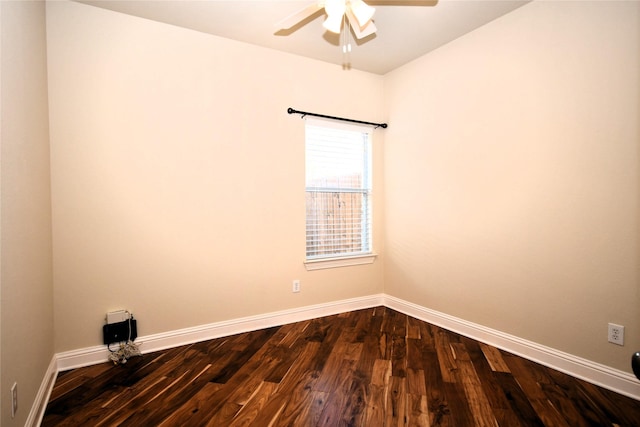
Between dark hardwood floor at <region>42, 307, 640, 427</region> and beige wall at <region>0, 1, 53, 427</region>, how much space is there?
40 cm

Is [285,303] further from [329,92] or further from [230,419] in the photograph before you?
[329,92]

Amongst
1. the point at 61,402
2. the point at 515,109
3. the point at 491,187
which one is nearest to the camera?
the point at 61,402

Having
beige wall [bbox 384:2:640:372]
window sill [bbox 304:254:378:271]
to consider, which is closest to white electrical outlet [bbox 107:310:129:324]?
window sill [bbox 304:254:378:271]

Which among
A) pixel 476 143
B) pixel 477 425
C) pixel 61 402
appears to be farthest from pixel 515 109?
pixel 61 402

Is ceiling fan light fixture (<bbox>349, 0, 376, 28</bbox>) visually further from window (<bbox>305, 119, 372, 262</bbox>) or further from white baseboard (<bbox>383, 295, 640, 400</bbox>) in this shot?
white baseboard (<bbox>383, 295, 640, 400</bbox>)

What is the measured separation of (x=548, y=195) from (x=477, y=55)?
1.35 metres

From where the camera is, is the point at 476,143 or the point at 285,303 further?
the point at 285,303

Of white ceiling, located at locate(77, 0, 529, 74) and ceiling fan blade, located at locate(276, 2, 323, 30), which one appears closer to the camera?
ceiling fan blade, located at locate(276, 2, 323, 30)

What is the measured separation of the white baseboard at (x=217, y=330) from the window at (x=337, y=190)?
0.55 m

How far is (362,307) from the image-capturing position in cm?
361

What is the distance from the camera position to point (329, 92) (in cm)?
337

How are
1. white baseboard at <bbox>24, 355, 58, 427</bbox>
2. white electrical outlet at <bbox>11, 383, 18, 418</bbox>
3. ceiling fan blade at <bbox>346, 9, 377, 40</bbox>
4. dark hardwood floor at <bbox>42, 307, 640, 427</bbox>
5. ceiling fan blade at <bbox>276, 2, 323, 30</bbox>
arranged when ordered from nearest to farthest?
white electrical outlet at <bbox>11, 383, 18, 418</bbox> → white baseboard at <bbox>24, 355, 58, 427</bbox> → dark hardwood floor at <bbox>42, 307, 640, 427</bbox> → ceiling fan blade at <bbox>276, 2, 323, 30</bbox> → ceiling fan blade at <bbox>346, 9, 377, 40</bbox>

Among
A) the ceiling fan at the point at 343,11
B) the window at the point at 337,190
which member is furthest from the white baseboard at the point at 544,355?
the ceiling fan at the point at 343,11

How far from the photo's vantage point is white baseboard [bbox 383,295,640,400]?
194 centimetres
